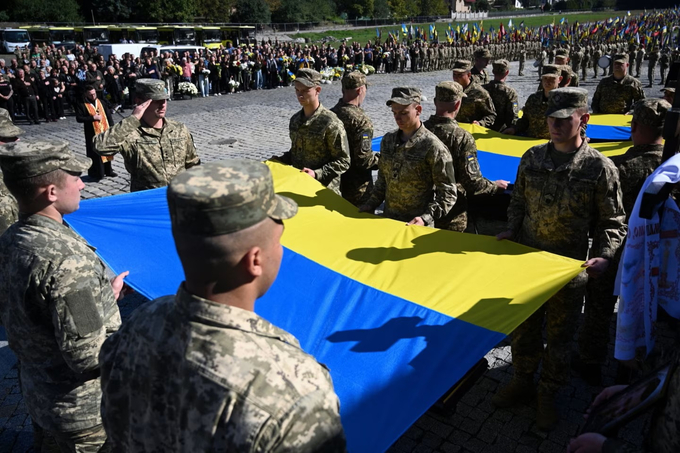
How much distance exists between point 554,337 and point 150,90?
376 cm

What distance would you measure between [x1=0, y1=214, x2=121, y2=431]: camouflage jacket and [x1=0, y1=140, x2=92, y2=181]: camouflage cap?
203 mm

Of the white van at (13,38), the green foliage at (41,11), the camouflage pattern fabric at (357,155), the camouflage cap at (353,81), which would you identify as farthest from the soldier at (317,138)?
→ the green foliage at (41,11)

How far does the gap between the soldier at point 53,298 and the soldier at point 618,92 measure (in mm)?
7514

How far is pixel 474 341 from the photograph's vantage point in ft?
8.97

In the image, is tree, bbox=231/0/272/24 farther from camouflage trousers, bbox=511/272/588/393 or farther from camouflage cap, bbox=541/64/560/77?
camouflage trousers, bbox=511/272/588/393

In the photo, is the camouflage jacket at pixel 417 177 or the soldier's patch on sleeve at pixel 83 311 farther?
the camouflage jacket at pixel 417 177

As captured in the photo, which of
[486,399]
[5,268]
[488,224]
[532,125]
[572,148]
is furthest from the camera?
[532,125]

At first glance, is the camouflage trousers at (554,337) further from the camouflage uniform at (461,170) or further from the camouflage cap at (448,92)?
the camouflage cap at (448,92)

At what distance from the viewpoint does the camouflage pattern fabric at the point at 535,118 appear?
6.55 metres

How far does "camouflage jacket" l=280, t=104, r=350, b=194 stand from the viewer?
5.21 meters

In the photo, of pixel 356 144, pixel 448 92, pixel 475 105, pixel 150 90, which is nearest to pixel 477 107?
pixel 475 105

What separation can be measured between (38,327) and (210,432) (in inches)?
57.7

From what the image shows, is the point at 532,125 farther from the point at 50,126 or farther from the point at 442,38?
the point at 442,38

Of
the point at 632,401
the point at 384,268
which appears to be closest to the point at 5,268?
the point at 384,268
